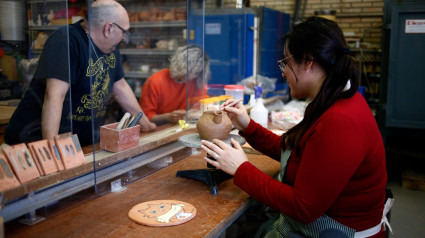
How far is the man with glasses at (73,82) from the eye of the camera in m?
1.71

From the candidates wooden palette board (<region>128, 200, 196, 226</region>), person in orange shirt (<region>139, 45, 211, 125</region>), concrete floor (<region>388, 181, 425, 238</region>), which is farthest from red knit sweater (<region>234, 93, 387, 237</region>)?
concrete floor (<region>388, 181, 425, 238</region>)

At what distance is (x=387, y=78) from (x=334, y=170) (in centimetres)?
344

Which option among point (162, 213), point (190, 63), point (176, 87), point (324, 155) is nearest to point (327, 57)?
point (324, 155)

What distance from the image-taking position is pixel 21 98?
181 centimetres

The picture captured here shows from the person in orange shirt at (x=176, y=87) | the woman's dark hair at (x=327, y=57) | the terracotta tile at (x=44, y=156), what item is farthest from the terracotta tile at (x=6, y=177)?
the person in orange shirt at (x=176, y=87)

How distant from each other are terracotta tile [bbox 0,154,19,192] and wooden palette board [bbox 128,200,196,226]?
44cm

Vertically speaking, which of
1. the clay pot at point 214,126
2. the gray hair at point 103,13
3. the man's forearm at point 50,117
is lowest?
the clay pot at point 214,126

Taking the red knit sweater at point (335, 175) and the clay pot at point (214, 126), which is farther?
the clay pot at point (214, 126)

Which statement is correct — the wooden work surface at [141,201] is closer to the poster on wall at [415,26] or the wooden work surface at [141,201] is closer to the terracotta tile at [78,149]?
the terracotta tile at [78,149]

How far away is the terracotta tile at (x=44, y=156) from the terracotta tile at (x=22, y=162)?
0.10ft

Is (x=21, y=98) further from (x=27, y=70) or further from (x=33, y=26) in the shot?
(x=33, y=26)

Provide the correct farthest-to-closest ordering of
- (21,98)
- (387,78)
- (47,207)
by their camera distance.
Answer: (387,78) < (21,98) < (47,207)

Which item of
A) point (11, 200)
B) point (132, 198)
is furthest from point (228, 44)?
point (11, 200)

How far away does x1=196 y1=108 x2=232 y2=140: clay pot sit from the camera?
2.02 meters
